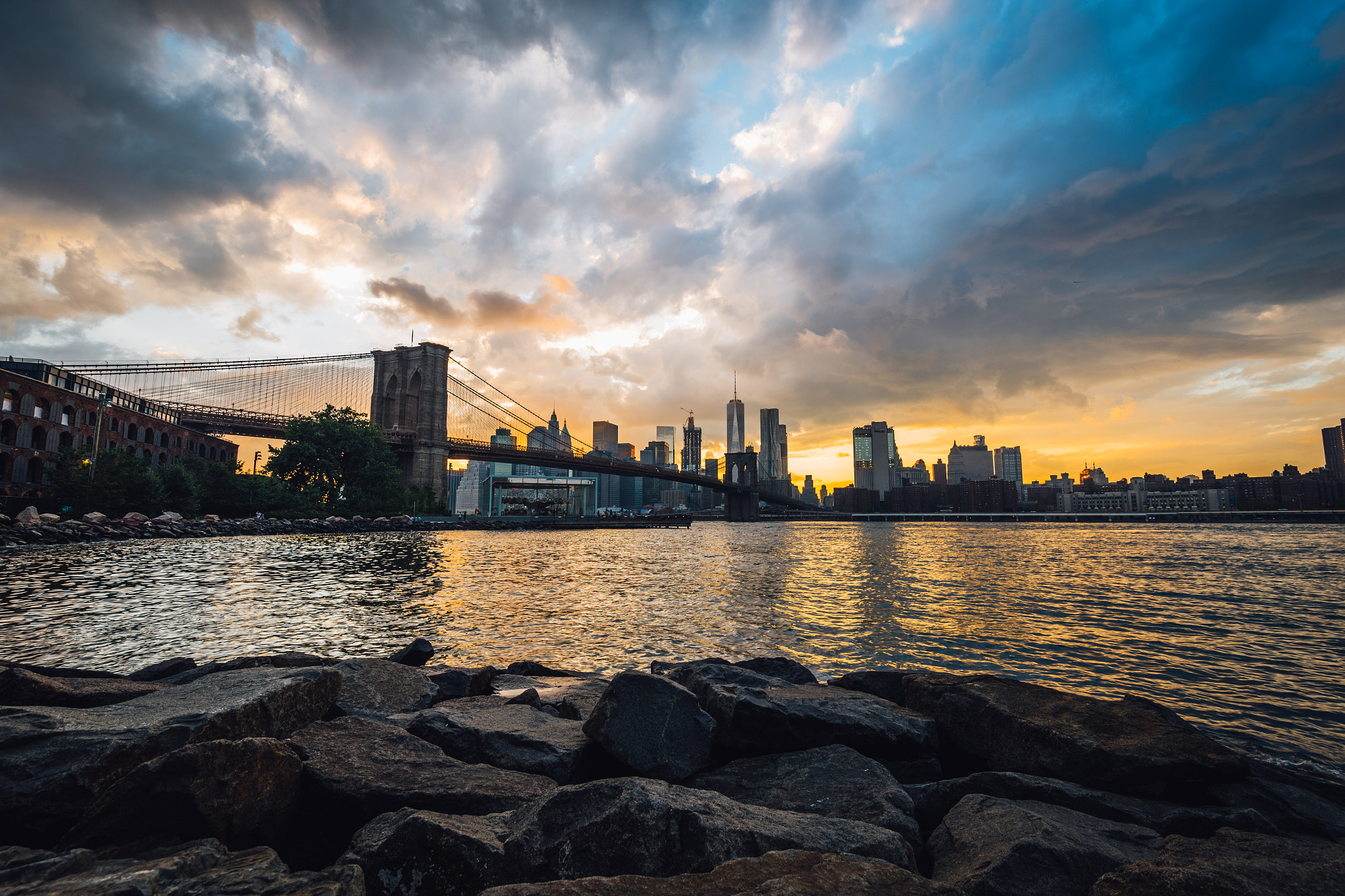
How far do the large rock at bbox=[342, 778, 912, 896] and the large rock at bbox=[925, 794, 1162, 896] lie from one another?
0.37 metres

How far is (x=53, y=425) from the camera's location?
177ft

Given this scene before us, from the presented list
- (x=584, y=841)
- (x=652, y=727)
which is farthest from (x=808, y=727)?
(x=584, y=841)

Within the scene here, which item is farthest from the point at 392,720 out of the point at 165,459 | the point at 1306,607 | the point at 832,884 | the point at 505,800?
the point at 165,459

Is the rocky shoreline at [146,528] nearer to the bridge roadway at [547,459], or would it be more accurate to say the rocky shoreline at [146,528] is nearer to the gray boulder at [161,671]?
the bridge roadway at [547,459]

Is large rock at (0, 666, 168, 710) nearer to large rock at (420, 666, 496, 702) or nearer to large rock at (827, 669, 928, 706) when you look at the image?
large rock at (420, 666, 496, 702)

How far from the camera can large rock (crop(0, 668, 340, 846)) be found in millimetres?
3424

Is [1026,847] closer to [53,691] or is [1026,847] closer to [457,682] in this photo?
[457,682]

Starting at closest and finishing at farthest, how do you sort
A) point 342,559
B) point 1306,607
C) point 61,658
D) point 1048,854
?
1. point 1048,854
2. point 61,658
3. point 1306,607
4. point 342,559

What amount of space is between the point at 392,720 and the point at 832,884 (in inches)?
181

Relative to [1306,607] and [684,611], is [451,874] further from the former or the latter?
[1306,607]

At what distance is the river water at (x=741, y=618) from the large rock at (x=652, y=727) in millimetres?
5553

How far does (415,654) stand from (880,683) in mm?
6945

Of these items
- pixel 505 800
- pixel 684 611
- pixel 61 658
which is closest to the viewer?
pixel 505 800

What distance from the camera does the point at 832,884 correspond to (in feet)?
8.77
